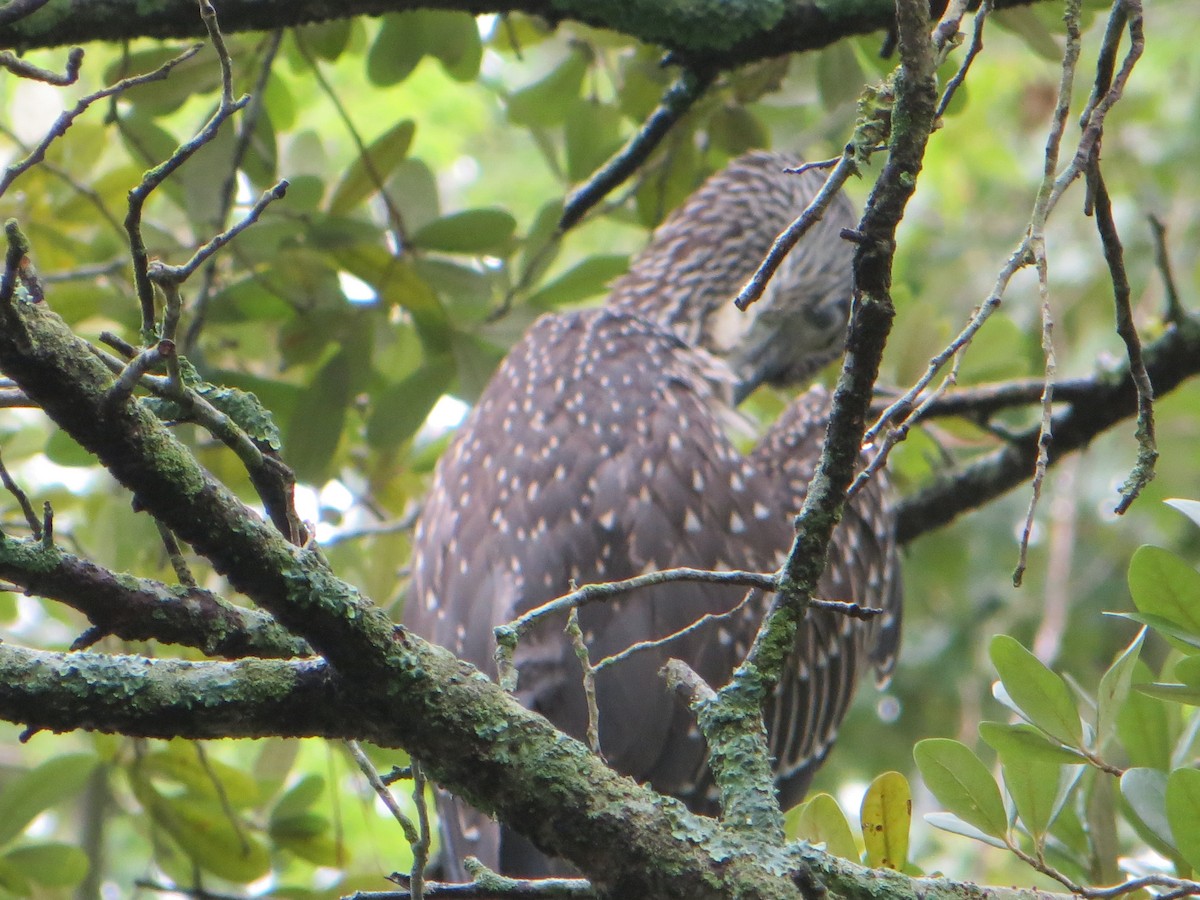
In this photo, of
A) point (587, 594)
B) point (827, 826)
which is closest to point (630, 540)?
point (827, 826)

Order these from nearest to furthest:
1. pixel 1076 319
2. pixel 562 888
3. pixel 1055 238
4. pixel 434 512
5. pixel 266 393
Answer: pixel 562 888, pixel 266 393, pixel 434 512, pixel 1076 319, pixel 1055 238

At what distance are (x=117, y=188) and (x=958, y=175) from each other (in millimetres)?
6179

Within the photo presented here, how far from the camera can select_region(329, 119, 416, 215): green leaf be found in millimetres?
3242

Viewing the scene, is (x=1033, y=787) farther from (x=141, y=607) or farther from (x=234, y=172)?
(x=234, y=172)

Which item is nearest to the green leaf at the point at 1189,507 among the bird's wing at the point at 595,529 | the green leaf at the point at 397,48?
the bird's wing at the point at 595,529

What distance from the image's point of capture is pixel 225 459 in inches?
130

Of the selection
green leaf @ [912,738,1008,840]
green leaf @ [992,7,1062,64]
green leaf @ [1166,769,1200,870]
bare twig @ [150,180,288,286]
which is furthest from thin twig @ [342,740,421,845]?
green leaf @ [992,7,1062,64]

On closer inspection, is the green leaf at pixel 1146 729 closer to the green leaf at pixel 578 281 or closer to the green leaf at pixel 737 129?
the green leaf at pixel 578 281

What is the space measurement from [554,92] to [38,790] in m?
2.29

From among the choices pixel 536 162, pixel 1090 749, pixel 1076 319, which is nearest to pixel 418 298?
pixel 1090 749

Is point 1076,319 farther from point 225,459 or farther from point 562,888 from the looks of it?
point 562,888

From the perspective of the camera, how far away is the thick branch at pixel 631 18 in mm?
2334

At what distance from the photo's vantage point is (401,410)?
3334 mm

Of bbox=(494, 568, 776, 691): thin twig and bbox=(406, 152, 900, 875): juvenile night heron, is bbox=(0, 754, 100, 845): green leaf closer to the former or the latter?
bbox=(406, 152, 900, 875): juvenile night heron
